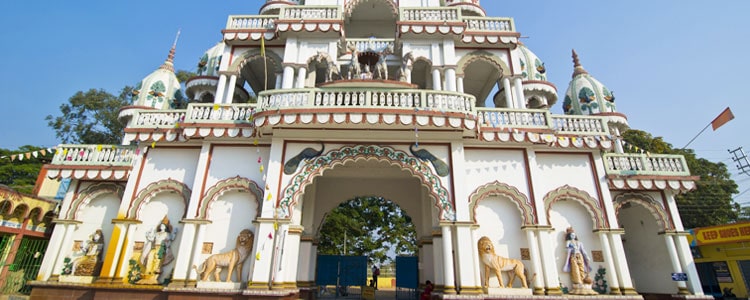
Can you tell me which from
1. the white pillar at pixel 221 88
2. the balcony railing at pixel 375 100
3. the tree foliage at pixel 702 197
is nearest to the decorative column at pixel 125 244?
the white pillar at pixel 221 88

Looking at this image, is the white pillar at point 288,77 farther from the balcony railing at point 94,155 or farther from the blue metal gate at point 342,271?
the blue metal gate at point 342,271

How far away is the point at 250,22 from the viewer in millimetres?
14000

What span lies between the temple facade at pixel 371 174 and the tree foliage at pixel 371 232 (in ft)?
38.7

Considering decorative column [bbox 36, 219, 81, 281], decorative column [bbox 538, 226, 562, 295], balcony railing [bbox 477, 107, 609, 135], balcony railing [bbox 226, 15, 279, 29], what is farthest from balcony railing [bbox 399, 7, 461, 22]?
decorative column [bbox 36, 219, 81, 281]

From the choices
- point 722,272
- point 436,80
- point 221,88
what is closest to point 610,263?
point 436,80

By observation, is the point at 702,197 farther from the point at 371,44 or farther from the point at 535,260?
the point at 371,44

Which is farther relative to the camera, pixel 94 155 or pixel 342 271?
pixel 342 271

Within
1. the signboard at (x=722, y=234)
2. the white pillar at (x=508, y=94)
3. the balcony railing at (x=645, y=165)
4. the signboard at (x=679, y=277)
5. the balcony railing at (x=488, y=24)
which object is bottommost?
the signboard at (x=679, y=277)

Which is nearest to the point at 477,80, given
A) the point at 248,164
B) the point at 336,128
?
the point at 336,128

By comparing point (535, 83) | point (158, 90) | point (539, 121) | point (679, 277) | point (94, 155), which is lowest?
point (679, 277)

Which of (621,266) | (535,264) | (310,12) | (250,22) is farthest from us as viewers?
(250,22)

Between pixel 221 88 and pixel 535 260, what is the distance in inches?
484

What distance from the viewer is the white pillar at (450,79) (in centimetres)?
1227

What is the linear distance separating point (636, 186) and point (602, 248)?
2.55 metres
